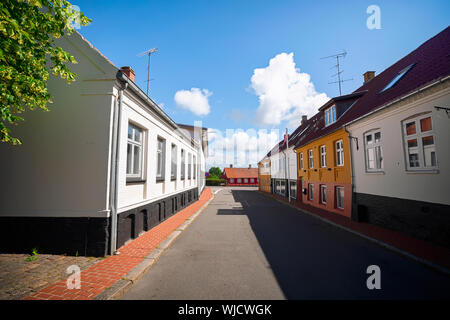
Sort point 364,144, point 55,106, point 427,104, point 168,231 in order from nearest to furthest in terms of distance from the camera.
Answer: point 55,106
point 427,104
point 168,231
point 364,144

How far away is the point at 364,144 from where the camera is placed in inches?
370

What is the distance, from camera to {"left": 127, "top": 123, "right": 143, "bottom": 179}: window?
6500mm

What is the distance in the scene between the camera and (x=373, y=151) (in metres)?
8.89

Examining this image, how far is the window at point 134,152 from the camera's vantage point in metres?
6.50

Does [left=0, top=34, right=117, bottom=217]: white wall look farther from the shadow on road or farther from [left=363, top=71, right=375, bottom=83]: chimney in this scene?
[left=363, top=71, right=375, bottom=83]: chimney

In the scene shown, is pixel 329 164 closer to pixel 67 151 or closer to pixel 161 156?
pixel 161 156

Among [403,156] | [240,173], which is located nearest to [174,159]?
[403,156]

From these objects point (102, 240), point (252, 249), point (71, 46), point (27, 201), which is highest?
point (71, 46)

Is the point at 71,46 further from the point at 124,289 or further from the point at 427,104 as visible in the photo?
the point at 427,104

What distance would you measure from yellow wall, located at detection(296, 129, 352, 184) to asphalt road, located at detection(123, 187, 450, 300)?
5.00m

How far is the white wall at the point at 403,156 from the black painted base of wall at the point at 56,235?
30.9 feet
